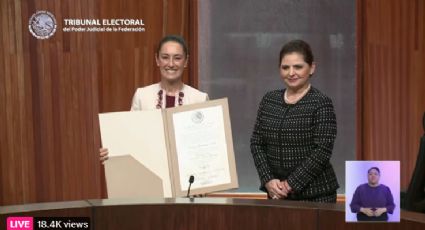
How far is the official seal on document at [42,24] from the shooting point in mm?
5055

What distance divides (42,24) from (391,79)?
2510mm

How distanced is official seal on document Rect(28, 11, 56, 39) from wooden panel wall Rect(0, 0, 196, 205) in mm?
35

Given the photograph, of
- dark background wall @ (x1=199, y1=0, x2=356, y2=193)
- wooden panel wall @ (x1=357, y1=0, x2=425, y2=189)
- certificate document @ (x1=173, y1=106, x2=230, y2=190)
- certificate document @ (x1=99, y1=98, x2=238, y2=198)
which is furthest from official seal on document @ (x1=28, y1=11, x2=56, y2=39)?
certificate document @ (x1=173, y1=106, x2=230, y2=190)

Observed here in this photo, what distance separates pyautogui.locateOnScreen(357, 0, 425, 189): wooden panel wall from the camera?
5.06m

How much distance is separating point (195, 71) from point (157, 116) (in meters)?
2.59

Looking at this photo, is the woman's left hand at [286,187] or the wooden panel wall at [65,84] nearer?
the woman's left hand at [286,187]

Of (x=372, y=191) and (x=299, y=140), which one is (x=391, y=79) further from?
(x=372, y=191)

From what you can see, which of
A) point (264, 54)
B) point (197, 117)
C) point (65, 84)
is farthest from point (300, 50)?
point (65, 84)

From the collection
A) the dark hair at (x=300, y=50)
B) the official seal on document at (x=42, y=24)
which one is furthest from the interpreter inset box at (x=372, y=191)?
the official seal on document at (x=42, y=24)

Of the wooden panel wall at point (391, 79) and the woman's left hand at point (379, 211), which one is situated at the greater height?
the wooden panel wall at point (391, 79)

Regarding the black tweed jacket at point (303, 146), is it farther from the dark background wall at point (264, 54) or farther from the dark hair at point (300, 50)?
the dark background wall at point (264, 54)

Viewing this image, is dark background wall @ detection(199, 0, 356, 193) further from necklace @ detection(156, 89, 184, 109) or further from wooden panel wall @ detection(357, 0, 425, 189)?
necklace @ detection(156, 89, 184, 109)

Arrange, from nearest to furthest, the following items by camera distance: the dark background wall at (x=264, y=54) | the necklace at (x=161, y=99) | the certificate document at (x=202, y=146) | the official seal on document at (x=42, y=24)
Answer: the certificate document at (x=202, y=146), the necklace at (x=161, y=99), the official seal on document at (x=42, y=24), the dark background wall at (x=264, y=54)

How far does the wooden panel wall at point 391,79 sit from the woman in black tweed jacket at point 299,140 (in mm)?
2454
